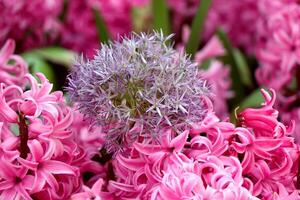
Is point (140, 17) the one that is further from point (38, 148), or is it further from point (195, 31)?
point (38, 148)

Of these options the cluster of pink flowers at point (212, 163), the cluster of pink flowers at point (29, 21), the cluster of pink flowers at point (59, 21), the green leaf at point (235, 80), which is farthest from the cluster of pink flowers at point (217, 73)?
the cluster of pink flowers at point (212, 163)

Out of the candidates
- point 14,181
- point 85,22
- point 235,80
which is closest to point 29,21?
point 85,22

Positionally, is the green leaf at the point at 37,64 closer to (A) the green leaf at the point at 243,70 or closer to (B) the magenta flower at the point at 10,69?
(B) the magenta flower at the point at 10,69

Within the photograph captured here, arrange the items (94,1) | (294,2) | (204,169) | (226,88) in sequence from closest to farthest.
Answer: (204,169)
(294,2)
(226,88)
(94,1)

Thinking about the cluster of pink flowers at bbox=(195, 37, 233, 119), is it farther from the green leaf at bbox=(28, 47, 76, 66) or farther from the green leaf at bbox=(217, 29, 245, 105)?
the green leaf at bbox=(28, 47, 76, 66)

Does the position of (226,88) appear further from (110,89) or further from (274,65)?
(110,89)

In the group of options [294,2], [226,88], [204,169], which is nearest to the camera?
[204,169]

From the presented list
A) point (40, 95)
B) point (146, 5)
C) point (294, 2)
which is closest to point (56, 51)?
point (146, 5)
